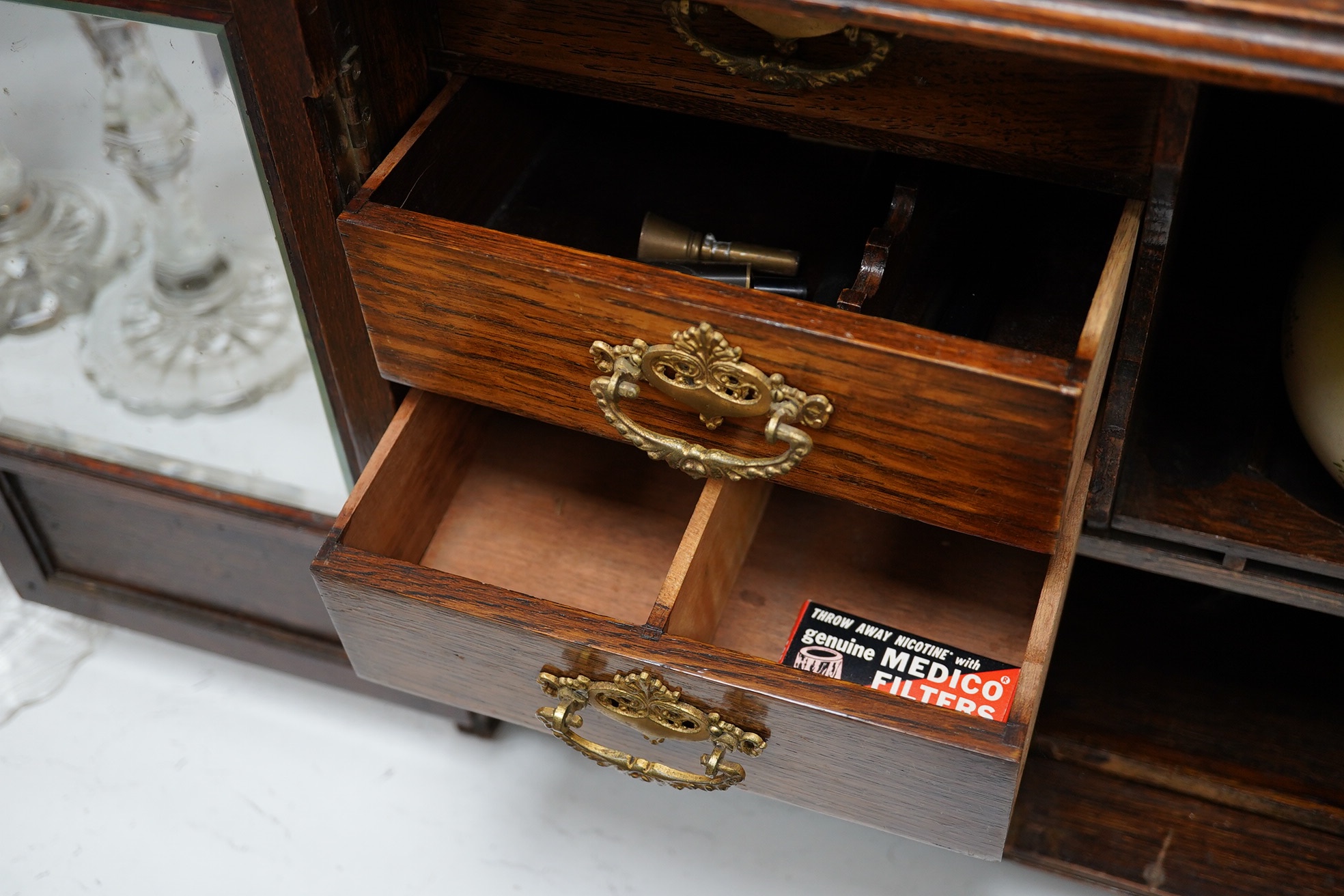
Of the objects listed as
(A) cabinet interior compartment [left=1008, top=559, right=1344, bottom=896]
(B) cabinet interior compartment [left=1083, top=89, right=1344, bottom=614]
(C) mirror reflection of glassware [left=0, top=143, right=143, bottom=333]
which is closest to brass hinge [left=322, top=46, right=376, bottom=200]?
(C) mirror reflection of glassware [left=0, top=143, right=143, bottom=333]

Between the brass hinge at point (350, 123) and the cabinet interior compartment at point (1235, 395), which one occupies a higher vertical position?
the brass hinge at point (350, 123)

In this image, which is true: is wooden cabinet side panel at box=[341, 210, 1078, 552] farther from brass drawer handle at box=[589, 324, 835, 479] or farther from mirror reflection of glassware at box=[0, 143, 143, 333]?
mirror reflection of glassware at box=[0, 143, 143, 333]

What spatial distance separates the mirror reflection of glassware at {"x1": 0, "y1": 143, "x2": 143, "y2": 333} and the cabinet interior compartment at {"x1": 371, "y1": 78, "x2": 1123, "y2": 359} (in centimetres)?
28

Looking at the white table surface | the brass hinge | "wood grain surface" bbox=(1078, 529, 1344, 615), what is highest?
the brass hinge

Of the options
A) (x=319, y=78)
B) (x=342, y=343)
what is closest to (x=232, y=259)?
(x=342, y=343)

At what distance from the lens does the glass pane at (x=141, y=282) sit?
807 mm

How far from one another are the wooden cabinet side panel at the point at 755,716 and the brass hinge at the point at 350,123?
0.22 m

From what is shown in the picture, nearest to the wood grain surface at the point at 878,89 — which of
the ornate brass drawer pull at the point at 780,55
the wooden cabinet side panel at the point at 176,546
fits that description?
the ornate brass drawer pull at the point at 780,55

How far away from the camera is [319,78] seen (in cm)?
69

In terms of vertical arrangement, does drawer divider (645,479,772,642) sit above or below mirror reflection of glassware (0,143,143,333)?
below

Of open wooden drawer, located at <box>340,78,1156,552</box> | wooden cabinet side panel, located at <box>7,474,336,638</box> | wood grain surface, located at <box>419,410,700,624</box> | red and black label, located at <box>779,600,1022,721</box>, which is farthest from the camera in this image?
wooden cabinet side panel, located at <box>7,474,336,638</box>

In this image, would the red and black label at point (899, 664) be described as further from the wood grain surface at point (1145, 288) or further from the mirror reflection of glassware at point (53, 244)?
the mirror reflection of glassware at point (53, 244)

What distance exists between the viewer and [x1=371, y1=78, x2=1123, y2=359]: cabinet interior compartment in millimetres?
780

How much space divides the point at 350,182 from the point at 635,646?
0.31 meters
